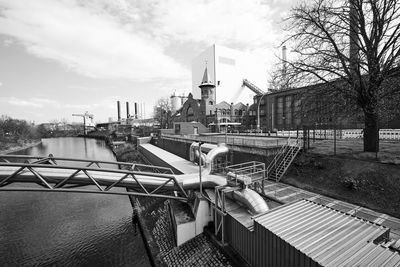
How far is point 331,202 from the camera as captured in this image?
10.4 meters

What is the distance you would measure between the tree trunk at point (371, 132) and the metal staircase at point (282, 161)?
426 cm

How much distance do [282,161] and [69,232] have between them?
1635 centimetres

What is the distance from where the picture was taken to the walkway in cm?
810

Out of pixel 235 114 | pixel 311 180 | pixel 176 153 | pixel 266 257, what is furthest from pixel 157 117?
pixel 266 257

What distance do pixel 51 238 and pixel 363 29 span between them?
24.2 meters

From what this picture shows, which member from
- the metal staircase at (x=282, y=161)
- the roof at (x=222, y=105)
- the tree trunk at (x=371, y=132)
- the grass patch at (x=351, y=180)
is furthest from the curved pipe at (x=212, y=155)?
the roof at (x=222, y=105)

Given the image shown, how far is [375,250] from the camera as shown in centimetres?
488

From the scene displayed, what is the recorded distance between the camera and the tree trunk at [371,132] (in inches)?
492

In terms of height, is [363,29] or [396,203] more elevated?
[363,29]

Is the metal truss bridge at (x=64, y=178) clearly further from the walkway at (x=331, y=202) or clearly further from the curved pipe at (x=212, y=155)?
the walkway at (x=331, y=202)

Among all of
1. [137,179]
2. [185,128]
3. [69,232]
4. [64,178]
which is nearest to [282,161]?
[137,179]

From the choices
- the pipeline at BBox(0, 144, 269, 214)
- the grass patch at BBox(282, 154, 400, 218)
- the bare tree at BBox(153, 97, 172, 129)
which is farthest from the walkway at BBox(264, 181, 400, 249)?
the bare tree at BBox(153, 97, 172, 129)

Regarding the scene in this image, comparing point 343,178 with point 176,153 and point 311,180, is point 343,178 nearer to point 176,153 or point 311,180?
point 311,180

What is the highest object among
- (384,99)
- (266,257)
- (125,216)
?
(384,99)
